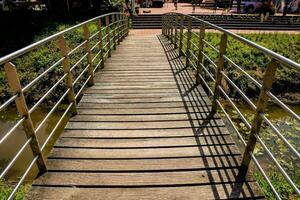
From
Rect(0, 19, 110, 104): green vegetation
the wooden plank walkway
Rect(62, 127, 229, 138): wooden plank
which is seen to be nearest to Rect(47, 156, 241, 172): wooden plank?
the wooden plank walkway

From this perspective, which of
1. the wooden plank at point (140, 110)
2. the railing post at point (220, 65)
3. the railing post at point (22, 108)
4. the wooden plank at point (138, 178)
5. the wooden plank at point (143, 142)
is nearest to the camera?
the railing post at point (22, 108)

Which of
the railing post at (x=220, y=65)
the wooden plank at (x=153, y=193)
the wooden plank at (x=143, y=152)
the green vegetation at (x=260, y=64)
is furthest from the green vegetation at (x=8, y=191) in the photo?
the green vegetation at (x=260, y=64)

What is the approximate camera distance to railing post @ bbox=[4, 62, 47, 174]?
242 cm

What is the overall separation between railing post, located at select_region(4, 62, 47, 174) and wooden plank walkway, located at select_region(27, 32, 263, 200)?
8.3 inches

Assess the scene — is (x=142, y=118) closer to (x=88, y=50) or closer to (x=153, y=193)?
(x=153, y=193)

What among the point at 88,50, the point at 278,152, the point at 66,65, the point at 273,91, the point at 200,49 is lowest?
the point at 273,91

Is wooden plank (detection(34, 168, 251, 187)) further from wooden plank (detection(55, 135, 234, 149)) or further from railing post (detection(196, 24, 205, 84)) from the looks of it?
railing post (detection(196, 24, 205, 84))

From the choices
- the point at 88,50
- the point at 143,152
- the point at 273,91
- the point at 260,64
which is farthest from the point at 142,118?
the point at 260,64

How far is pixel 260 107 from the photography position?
2.75m

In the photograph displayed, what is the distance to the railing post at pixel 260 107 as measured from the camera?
258cm

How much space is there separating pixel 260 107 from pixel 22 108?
2268 millimetres

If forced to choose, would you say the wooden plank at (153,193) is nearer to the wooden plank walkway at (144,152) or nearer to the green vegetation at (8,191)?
the wooden plank walkway at (144,152)

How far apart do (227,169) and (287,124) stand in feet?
26.2

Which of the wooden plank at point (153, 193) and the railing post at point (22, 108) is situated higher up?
→ the railing post at point (22, 108)
